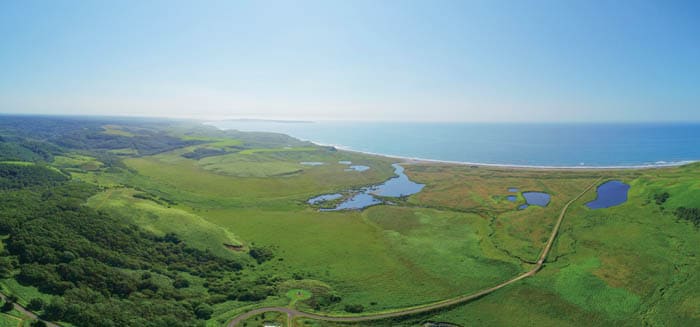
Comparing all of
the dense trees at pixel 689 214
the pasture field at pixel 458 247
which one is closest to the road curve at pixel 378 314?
the pasture field at pixel 458 247

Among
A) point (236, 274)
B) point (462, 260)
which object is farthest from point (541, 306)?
point (236, 274)

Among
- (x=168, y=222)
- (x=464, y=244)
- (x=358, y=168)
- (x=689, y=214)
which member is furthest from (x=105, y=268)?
(x=358, y=168)

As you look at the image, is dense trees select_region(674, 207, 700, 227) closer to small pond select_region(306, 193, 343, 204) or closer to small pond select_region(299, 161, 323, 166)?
small pond select_region(306, 193, 343, 204)

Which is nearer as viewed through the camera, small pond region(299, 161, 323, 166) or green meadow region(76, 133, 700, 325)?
green meadow region(76, 133, 700, 325)

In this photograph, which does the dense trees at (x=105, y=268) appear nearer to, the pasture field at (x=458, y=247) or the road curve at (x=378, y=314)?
the pasture field at (x=458, y=247)

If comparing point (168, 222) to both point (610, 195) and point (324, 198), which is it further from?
point (610, 195)

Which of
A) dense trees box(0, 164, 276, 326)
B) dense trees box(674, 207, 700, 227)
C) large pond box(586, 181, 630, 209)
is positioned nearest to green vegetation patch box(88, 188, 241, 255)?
dense trees box(0, 164, 276, 326)
